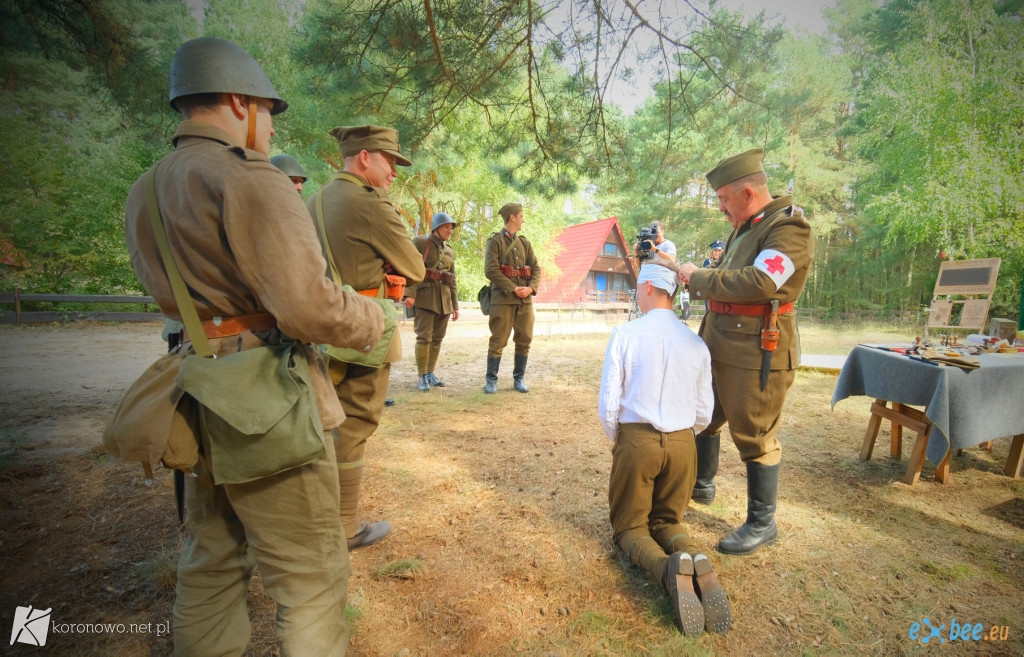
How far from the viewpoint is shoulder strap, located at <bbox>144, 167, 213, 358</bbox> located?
115cm

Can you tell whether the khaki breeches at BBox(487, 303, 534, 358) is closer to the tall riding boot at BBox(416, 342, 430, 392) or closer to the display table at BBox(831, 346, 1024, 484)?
the tall riding boot at BBox(416, 342, 430, 392)

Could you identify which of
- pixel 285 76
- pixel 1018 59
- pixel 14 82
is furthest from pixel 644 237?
pixel 285 76

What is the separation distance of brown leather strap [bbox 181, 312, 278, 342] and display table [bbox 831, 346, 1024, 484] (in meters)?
3.99

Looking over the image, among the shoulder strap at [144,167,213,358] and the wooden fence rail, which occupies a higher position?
the shoulder strap at [144,167,213,358]

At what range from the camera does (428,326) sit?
557 cm

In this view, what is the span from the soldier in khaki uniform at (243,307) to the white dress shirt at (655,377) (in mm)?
1208

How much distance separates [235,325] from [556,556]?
1.92 metres

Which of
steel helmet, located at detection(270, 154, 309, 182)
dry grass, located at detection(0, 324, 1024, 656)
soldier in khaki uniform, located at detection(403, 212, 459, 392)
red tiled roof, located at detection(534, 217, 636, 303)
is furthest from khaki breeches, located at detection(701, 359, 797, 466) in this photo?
red tiled roof, located at detection(534, 217, 636, 303)

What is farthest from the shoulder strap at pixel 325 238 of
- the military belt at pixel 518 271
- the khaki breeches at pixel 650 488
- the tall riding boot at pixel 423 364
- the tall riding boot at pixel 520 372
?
the tall riding boot at pixel 520 372

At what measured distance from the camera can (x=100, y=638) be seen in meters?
1.67

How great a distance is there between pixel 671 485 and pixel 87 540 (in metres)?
3.08

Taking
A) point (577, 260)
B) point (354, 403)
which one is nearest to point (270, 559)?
point (354, 403)

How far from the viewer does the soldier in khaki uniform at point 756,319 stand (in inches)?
86.6

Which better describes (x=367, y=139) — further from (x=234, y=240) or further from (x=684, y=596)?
(x=684, y=596)
